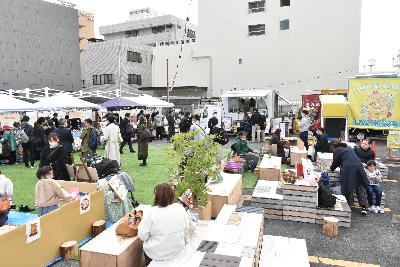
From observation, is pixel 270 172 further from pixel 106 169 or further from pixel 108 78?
pixel 108 78

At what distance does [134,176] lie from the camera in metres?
11.2

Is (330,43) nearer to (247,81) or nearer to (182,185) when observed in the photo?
(247,81)

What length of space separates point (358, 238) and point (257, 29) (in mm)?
33495

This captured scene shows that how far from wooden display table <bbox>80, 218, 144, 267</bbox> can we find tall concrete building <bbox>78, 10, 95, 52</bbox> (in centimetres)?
5828

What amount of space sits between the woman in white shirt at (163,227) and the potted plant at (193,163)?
66.7 inches

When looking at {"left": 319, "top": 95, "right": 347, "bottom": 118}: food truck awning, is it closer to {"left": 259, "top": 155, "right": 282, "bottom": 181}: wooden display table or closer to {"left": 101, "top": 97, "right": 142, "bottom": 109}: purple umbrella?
{"left": 259, "top": 155, "right": 282, "bottom": 181}: wooden display table

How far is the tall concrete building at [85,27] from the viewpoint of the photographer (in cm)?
5774

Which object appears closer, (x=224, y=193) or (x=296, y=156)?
(x=224, y=193)

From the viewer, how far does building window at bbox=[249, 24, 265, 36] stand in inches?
1447

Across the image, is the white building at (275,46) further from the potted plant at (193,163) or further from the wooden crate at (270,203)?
the potted plant at (193,163)

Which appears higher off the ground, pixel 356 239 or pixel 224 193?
pixel 224 193

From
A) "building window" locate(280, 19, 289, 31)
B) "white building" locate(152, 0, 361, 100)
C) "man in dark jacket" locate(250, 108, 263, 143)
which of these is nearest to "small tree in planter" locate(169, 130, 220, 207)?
"man in dark jacket" locate(250, 108, 263, 143)

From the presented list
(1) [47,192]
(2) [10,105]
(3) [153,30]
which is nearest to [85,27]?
(3) [153,30]

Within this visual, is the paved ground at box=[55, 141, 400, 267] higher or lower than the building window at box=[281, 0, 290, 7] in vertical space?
lower
